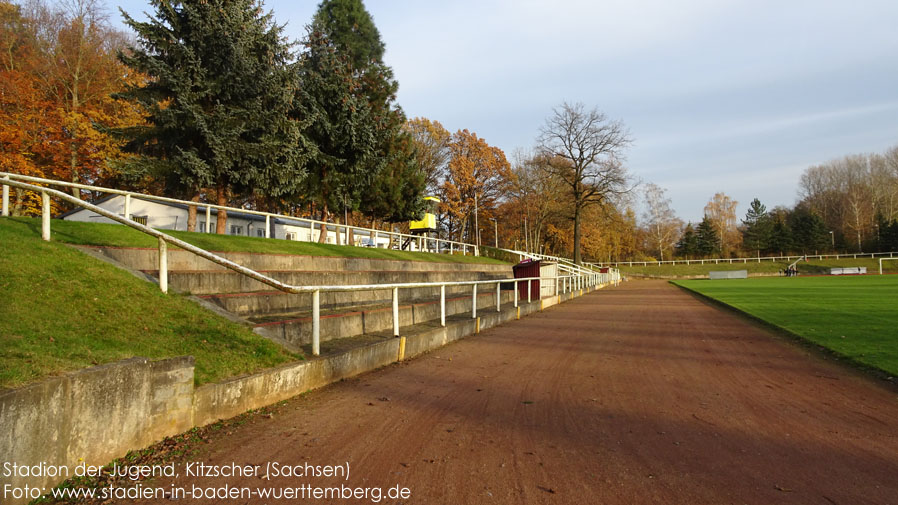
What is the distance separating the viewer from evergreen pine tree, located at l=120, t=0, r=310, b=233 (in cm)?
1599

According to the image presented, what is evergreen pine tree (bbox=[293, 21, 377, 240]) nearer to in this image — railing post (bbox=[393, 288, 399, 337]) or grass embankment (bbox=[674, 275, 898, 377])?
railing post (bbox=[393, 288, 399, 337])

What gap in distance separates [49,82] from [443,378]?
31.6 m

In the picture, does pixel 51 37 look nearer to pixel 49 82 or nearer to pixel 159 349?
pixel 49 82

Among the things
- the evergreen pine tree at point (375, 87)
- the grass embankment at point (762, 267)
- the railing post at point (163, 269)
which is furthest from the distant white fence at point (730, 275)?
the railing post at point (163, 269)

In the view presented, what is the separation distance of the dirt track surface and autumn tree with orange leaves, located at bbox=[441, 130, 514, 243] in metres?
42.7

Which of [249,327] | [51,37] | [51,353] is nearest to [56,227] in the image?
[249,327]

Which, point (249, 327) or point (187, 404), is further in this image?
point (249, 327)

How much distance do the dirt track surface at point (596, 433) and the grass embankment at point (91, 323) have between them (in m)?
0.92

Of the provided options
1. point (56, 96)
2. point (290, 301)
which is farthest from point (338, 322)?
point (56, 96)

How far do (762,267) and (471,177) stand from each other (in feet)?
157

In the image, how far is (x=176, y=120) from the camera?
1598 centimetres

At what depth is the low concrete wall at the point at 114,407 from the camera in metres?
2.44

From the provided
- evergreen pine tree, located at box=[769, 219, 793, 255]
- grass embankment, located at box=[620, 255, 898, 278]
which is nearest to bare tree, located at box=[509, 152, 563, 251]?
grass embankment, located at box=[620, 255, 898, 278]

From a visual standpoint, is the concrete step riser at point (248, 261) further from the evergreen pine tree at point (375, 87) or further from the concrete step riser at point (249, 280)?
the evergreen pine tree at point (375, 87)
